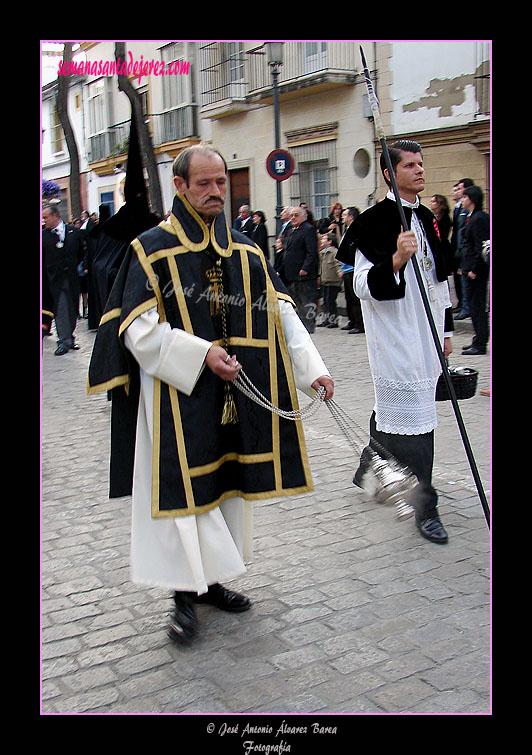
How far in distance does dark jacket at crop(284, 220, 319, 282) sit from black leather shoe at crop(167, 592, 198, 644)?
8.77 m

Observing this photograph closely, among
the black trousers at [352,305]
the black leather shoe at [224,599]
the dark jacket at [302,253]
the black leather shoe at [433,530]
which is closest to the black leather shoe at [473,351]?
the black trousers at [352,305]

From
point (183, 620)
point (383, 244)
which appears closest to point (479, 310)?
point (383, 244)

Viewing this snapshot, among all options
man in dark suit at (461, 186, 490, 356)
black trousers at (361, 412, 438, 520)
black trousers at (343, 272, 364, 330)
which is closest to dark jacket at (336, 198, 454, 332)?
black trousers at (361, 412, 438, 520)

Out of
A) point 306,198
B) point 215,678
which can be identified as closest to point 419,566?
point 215,678

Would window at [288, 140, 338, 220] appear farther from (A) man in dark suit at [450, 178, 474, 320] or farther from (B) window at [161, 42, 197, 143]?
(A) man in dark suit at [450, 178, 474, 320]

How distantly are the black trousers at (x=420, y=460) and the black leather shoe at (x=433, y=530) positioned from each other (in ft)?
0.09

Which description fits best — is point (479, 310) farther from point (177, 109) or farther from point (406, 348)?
point (177, 109)

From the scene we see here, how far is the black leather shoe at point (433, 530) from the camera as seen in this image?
418 centimetres

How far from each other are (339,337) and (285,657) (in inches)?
356

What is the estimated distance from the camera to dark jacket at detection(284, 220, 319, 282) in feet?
38.7

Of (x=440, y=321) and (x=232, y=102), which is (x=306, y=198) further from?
(x=440, y=321)
